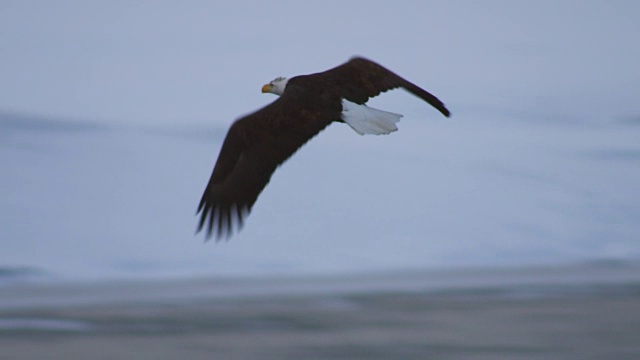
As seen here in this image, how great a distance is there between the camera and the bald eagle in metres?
9.52

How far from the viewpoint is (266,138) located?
9.62 meters

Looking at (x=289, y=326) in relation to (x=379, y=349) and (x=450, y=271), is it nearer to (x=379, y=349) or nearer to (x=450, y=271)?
(x=379, y=349)

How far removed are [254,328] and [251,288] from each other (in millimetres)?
1234

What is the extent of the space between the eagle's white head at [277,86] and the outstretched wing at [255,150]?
132 cm

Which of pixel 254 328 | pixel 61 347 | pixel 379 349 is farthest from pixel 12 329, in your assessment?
pixel 379 349

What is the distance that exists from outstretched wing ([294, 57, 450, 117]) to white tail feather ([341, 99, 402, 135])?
137mm

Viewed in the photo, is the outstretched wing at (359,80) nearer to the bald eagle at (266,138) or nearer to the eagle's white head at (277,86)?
the bald eagle at (266,138)

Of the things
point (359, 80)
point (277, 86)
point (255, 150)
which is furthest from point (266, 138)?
point (277, 86)

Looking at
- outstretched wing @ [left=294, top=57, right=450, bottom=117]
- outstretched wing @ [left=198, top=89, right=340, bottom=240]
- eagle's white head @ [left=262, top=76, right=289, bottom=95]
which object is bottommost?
outstretched wing @ [left=198, top=89, right=340, bottom=240]

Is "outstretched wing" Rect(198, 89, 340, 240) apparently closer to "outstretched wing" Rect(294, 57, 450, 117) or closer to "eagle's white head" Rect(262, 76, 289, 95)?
"outstretched wing" Rect(294, 57, 450, 117)

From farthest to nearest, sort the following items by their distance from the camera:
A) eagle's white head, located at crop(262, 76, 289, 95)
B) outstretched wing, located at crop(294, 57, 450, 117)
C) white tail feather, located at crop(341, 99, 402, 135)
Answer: eagle's white head, located at crop(262, 76, 289, 95) < outstretched wing, located at crop(294, 57, 450, 117) < white tail feather, located at crop(341, 99, 402, 135)

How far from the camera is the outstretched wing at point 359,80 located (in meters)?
9.91

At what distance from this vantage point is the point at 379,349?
10891mm

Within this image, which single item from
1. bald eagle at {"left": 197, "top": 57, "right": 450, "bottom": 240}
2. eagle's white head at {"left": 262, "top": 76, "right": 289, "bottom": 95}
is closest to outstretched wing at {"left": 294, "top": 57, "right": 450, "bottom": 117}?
bald eagle at {"left": 197, "top": 57, "right": 450, "bottom": 240}
